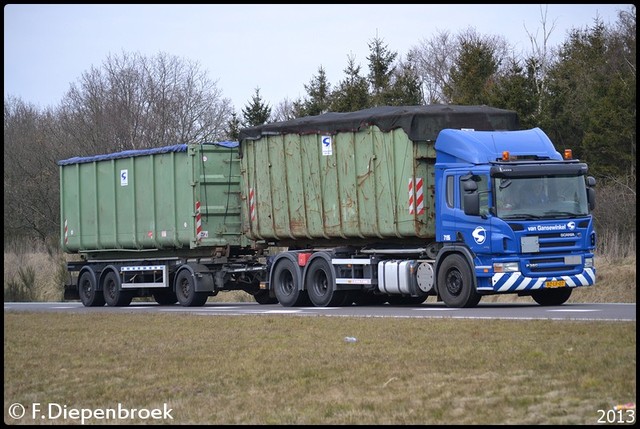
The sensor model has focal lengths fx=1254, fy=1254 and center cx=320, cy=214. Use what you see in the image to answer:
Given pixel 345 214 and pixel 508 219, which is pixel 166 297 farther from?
pixel 508 219

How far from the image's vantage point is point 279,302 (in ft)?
93.5

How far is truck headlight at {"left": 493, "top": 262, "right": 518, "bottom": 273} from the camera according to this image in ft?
74.9

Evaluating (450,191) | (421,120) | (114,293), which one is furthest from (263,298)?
(450,191)

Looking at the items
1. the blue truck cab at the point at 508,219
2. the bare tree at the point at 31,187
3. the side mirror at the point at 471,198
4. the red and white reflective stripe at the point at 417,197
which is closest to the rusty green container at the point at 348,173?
the red and white reflective stripe at the point at 417,197

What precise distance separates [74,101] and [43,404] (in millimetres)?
52120

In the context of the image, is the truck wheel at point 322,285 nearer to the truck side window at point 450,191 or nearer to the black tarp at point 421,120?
the black tarp at point 421,120

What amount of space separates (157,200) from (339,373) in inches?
700

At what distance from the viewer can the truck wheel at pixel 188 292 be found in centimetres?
2912

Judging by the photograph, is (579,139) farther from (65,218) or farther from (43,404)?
(43,404)

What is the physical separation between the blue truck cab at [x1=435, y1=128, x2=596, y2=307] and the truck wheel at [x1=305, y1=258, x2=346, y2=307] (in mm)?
3208

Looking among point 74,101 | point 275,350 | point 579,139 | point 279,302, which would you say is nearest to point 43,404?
point 275,350

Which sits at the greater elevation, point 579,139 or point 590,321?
point 579,139

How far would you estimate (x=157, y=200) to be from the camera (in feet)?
99.1

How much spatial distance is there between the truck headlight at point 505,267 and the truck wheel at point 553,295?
1.40 metres
